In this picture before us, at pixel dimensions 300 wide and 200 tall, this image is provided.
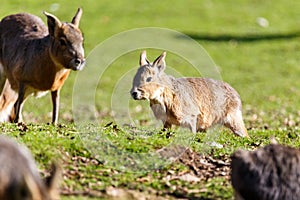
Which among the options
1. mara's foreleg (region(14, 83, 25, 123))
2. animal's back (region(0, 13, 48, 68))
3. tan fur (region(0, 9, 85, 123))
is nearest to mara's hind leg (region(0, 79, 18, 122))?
tan fur (region(0, 9, 85, 123))

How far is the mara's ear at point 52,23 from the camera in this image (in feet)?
35.0

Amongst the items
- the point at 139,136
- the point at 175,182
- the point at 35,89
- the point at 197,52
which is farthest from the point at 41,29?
the point at 197,52

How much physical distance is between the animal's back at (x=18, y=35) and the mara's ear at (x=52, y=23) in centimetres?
61

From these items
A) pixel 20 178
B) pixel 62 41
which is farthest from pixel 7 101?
pixel 20 178

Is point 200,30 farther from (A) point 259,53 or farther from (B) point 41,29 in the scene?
(B) point 41,29

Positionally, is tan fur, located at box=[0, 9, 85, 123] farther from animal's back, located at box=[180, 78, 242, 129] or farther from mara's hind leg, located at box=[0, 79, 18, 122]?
animal's back, located at box=[180, 78, 242, 129]

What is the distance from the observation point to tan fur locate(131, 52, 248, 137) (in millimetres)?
9781

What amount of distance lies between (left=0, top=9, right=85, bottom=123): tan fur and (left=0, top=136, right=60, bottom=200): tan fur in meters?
4.64

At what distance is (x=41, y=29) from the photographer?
12234 mm

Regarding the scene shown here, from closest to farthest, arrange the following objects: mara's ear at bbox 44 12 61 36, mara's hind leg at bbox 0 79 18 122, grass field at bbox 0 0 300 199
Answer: grass field at bbox 0 0 300 199 → mara's ear at bbox 44 12 61 36 → mara's hind leg at bbox 0 79 18 122

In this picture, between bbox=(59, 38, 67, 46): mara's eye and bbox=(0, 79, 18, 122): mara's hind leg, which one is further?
bbox=(0, 79, 18, 122): mara's hind leg

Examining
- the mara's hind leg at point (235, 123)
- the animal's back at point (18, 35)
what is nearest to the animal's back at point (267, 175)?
the mara's hind leg at point (235, 123)

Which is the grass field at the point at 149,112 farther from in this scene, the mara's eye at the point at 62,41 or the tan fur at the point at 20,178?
the tan fur at the point at 20,178

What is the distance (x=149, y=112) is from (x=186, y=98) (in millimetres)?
5633
